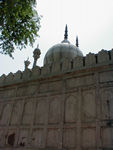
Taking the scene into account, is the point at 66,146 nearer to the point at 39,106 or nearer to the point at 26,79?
the point at 39,106

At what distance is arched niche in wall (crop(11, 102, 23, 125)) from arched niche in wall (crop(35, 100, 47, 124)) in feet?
3.98

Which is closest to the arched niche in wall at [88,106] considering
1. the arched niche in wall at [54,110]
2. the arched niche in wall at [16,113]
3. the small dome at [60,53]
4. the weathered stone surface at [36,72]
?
the arched niche in wall at [54,110]

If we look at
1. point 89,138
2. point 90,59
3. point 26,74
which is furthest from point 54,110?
point 26,74

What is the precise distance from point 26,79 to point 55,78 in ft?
6.85

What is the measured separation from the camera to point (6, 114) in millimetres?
9195

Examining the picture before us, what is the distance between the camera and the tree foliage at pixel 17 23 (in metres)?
6.94

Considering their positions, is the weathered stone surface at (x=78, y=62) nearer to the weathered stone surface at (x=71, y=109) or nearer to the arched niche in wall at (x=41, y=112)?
the weathered stone surface at (x=71, y=109)

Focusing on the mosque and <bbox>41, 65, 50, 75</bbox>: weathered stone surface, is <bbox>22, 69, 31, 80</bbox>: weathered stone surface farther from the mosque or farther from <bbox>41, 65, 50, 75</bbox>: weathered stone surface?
<bbox>41, 65, 50, 75</bbox>: weathered stone surface

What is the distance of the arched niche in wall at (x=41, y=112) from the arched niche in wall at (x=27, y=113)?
423 mm

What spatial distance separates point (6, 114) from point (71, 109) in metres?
4.36

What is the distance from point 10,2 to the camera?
22.1ft

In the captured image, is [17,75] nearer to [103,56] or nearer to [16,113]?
[16,113]

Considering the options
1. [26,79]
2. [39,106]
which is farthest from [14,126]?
[26,79]

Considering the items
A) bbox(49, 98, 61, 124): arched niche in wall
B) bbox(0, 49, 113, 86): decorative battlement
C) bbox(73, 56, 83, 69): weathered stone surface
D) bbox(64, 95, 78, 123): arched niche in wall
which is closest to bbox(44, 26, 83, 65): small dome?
bbox(0, 49, 113, 86): decorative battlement
